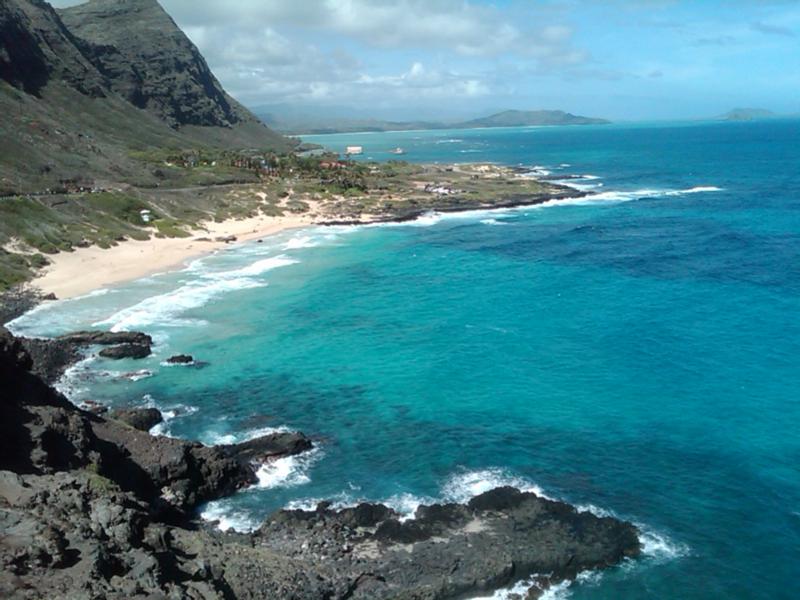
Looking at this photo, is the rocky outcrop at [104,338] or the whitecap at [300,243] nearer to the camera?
the rocky outcrop at [104,338]

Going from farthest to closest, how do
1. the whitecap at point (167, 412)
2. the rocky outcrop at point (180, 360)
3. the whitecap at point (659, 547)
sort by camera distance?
1. the rocky outcrop at point (180, 360)
2. the whitecap at point (167, 412)
3. the whitecap at point (659, 547)

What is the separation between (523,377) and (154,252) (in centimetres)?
5367

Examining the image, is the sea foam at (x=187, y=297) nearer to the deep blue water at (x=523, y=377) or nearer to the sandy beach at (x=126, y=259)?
the deep blue water at (x=523, y=377)

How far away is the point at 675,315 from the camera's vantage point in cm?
5528

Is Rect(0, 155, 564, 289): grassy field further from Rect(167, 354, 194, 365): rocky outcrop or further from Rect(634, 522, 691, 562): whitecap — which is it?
Rect(634, 522, 691, 562): whitecap

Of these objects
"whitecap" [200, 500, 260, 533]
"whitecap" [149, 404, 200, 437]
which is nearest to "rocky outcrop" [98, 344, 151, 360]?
"whitecap" [149, 404, 200, 437]

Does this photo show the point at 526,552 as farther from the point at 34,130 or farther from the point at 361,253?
the point at 34,130

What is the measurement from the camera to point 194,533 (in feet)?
86.5

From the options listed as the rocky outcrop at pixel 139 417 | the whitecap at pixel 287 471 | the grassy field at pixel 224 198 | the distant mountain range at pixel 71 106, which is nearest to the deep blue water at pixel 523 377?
the whitecap at pixel 287 471

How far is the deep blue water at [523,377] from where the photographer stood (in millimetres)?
30594

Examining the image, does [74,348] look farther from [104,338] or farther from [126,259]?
[126,259]

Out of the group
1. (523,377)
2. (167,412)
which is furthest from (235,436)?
(523,377)

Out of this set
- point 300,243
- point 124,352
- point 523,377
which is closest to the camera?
point 523,377

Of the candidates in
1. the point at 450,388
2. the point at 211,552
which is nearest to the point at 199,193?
the point at 450,388
